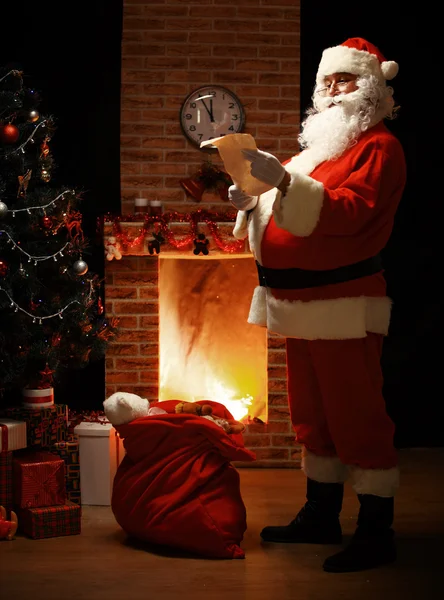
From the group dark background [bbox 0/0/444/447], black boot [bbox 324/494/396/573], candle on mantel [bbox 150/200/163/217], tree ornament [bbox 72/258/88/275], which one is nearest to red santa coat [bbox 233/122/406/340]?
black boot [bbox 324/494/396/573]

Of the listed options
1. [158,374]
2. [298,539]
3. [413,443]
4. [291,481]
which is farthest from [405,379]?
[298,539]

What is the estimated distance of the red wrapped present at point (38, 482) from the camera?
3.41m

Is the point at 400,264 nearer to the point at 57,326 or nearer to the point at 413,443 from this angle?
the point at 413,443

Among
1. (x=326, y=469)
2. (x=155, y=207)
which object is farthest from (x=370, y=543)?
(x=155, y=207)

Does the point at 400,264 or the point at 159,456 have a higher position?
the point at 400,264

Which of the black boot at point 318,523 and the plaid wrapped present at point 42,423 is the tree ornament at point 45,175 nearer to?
the plaid wrapped present at point 42,423

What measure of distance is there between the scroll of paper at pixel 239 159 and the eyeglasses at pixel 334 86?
42 centimetres

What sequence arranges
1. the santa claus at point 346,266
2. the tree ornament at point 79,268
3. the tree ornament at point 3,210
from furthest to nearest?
the tree ornament at point 79,268 → the tree ornament at point 3,210 → the santa claus at point 346,266

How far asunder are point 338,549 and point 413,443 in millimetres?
1757

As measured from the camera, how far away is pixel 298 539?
3279 millimetres

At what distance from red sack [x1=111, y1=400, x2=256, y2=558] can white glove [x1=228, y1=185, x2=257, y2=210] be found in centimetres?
79

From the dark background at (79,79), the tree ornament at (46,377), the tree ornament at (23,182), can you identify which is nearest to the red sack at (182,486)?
the tree ornament at (46,377)

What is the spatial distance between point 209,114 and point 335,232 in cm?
172

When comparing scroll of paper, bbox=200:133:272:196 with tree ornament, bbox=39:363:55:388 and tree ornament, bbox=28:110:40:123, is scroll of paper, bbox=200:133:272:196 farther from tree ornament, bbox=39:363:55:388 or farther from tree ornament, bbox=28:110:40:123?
tree ornament, bbox=39:363:55:388
